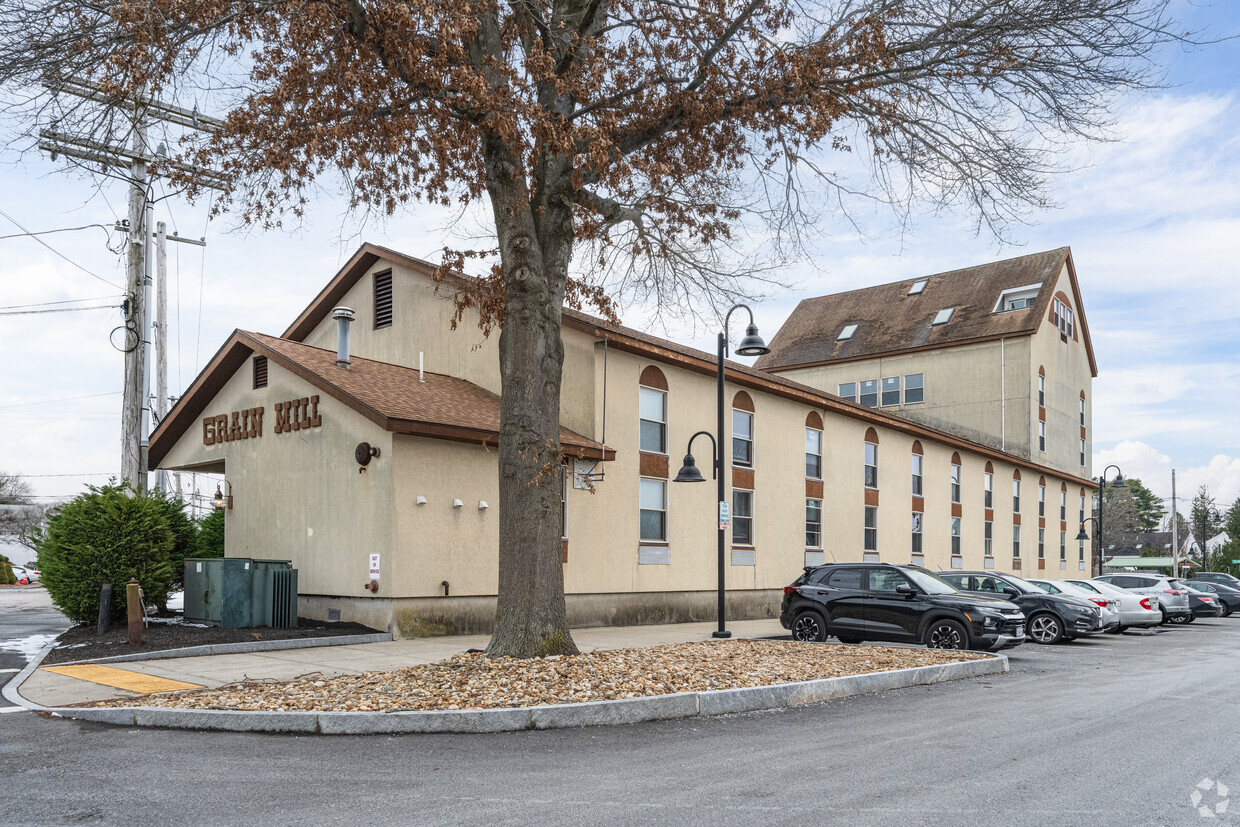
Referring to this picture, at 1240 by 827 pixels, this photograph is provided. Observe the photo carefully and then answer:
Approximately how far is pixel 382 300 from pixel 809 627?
43.9 feet

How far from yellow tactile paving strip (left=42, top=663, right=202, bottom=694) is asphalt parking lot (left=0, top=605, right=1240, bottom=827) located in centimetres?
141

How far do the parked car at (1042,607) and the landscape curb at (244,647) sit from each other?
12033 millimetres

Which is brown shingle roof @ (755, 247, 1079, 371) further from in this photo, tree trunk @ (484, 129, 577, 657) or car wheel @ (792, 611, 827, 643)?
tree trunk @ (484, 129, 577, 657)

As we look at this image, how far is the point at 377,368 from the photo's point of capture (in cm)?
2081

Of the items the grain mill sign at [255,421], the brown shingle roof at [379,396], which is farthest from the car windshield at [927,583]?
the grain mill sign at [255,421]

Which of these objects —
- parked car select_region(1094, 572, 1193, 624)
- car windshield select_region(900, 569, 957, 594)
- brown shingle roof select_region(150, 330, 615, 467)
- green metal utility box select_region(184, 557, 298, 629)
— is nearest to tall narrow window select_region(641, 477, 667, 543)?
brown shingle roof select_region(150, 330, 615, 467)

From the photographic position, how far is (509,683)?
10.2m

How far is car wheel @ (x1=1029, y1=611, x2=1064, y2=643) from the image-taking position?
66.1ft

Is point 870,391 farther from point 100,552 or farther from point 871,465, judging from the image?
point 100,552

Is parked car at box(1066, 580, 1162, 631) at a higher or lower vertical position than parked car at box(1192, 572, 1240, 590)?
higher

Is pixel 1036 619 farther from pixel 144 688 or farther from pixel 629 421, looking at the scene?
pixel 144 688

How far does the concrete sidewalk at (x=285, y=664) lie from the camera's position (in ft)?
35.7

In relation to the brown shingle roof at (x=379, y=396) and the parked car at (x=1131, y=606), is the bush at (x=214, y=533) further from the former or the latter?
the parked car at (x=1131, y=606)

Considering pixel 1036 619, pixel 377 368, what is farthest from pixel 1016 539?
pixel 377 368
